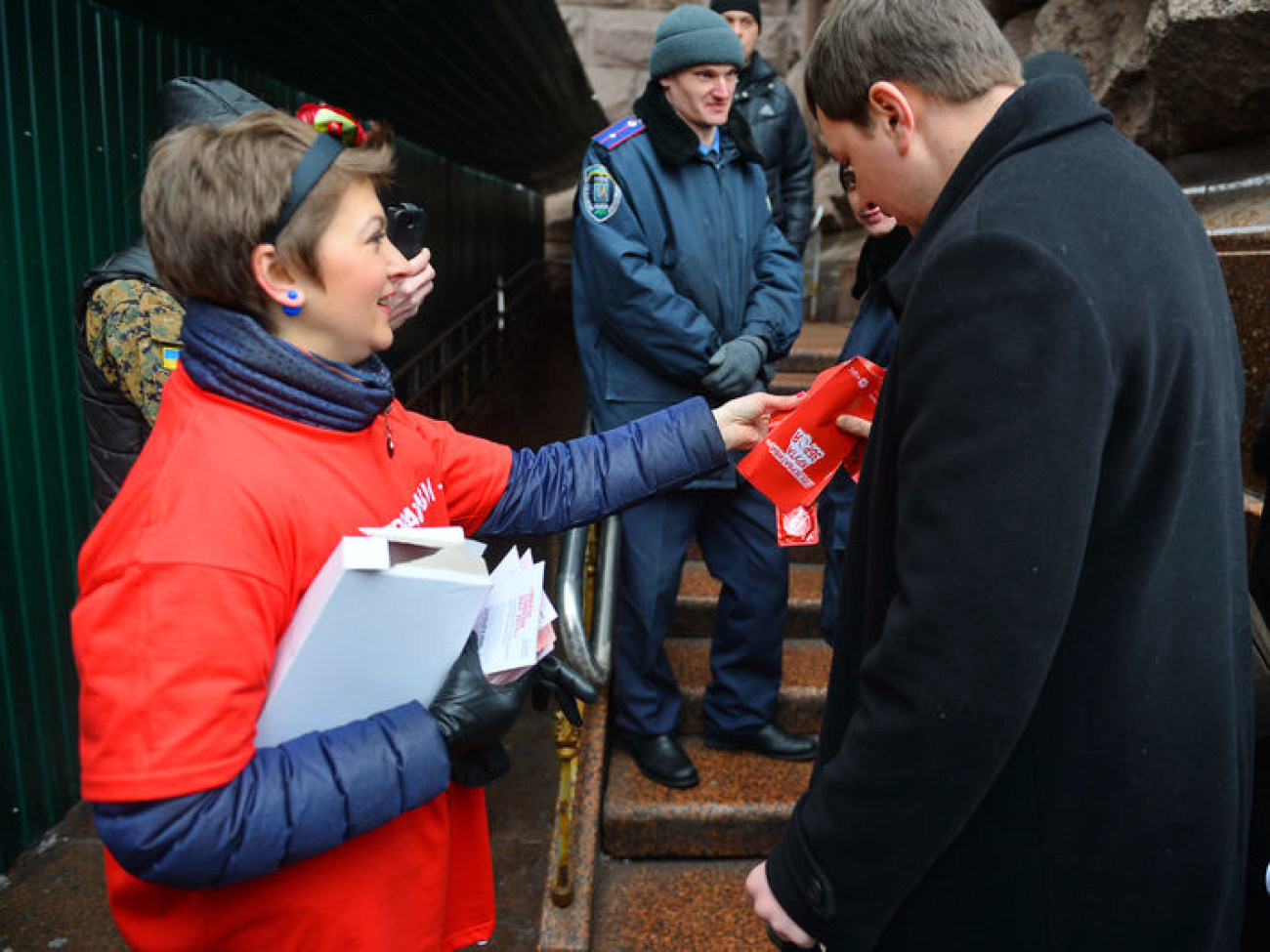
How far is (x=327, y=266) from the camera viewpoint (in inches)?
51.3

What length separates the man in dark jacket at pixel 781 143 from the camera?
4.13 meters

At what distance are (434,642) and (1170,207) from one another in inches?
41.8

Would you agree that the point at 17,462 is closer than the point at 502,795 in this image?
Yes

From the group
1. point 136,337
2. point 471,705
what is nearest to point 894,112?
point 471,705

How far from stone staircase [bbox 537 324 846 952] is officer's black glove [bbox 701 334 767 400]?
1.11 meters

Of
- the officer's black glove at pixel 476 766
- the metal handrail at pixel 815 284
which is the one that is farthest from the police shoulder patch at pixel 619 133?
the metal handrail at pixel 815 284

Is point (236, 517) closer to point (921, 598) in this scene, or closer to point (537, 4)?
point (921, 598)

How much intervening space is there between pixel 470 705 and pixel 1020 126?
3.39 ft

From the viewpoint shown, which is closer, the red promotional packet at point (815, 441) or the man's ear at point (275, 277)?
the man's ear at point (275, 277)

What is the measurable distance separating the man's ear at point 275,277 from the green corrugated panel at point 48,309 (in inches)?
88.3

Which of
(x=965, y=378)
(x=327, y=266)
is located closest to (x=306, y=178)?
(x=327, y=266)

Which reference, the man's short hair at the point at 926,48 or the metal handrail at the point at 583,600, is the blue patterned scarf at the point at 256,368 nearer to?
the man's short hair at the point at 926,48

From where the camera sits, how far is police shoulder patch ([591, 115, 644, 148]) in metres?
3.02

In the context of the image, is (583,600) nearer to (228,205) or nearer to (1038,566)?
(228,205)
